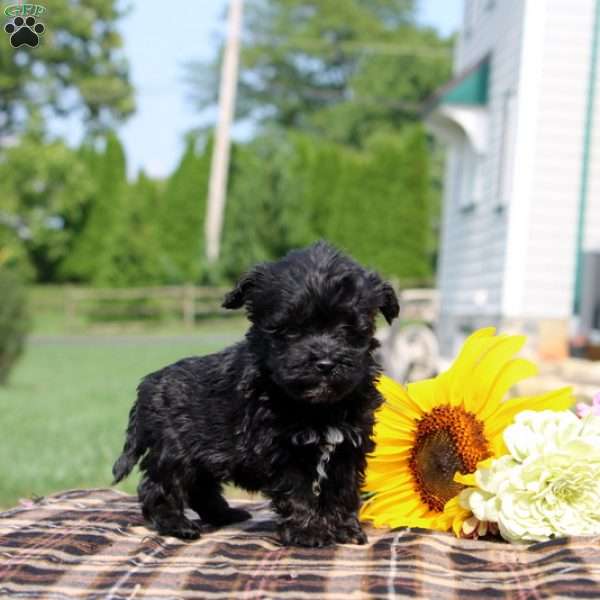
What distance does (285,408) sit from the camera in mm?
3176

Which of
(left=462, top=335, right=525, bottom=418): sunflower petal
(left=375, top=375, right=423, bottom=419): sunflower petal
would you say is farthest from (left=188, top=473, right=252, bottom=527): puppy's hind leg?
(left=462, top=335, right=525, bottom=418): sunflower petal

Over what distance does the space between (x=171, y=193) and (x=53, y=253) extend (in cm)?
604

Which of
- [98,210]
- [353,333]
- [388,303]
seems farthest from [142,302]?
[353,333]

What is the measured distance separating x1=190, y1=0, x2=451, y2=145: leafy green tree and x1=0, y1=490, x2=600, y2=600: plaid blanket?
4800cm

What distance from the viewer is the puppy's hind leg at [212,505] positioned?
3578 millimetres

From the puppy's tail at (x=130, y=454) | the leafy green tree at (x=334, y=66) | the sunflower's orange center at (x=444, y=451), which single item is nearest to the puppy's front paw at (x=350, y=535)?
the sunflower's orange center at (x=444, y=451)

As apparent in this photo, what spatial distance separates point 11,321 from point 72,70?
2298 cm

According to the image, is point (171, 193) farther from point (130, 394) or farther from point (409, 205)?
point (130, 394)

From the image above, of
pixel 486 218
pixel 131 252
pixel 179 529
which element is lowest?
pixel 179 529

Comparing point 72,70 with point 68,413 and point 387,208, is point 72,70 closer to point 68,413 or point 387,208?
point 387,208

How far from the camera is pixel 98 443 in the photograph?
31.1 ft

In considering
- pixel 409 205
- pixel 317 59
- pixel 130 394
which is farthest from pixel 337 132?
pixel 130 394

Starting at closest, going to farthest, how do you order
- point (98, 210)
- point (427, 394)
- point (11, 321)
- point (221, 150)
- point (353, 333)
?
point (353, 333) < point (427, 394) < point (11, 321) < point (221, 150) < point (98, 210)

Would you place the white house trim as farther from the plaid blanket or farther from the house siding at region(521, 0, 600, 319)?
the plaid blanket
